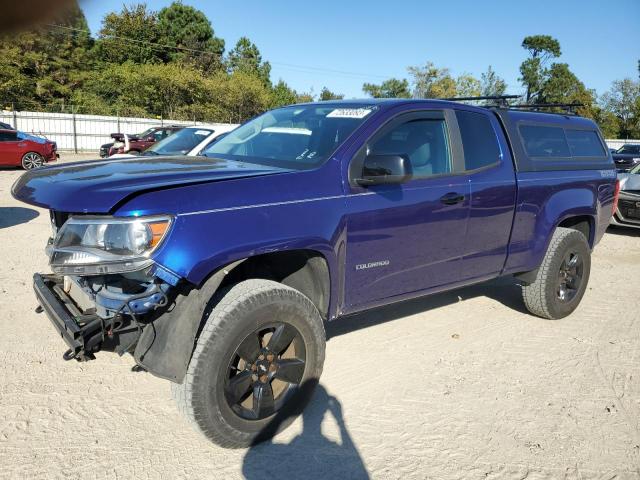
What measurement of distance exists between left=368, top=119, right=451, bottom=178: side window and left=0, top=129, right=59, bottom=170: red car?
16.1 m

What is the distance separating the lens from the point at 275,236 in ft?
9.54

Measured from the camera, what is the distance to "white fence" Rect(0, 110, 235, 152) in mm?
26297

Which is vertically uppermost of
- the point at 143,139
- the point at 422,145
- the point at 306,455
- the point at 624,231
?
the point at 143,139

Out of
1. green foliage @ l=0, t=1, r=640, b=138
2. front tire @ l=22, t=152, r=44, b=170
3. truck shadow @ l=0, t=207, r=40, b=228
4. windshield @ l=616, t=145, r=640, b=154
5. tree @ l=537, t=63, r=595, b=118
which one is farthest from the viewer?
tree @ l=537, t=63, r=595, b=118

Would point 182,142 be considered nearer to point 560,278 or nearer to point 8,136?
point 560,278

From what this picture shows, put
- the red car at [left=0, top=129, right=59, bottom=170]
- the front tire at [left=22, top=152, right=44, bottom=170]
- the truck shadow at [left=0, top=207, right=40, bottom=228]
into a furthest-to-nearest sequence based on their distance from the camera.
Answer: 1. the front tire at [left=22, top=152, right=44, bottom=170]
2. the red car at [left=0, top=129, right=59, bottom=170]
3. the truck shadow at [left=0, top=207, right=40, bottom=228]

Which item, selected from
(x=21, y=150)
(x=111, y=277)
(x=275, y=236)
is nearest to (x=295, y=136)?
(x=275, y=236)

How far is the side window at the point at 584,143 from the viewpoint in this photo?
17.3 ft

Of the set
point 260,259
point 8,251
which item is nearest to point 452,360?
point 260,259

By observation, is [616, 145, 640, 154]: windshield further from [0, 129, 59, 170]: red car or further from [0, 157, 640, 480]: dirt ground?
[0, 129, 59, 170]: red car

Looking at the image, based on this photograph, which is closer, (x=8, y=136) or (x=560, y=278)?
(x=560, y=278)

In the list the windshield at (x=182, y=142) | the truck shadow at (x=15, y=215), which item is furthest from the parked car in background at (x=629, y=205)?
the truck shadow at (x=15, y=215)

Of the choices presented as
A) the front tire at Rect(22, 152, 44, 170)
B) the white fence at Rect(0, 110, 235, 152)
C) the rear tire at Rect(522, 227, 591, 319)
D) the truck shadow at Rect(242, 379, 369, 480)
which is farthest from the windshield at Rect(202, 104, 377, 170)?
the white fence at Rect(0, 110, 235, 152)

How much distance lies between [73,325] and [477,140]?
3.22m
